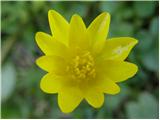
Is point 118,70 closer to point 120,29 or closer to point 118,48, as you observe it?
point 118,48

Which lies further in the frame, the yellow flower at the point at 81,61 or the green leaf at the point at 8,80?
the green leaf at the point at 8,80

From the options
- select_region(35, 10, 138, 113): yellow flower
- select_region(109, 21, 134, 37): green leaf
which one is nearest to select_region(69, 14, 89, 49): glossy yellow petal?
select_region(35, 10, 138, 113): yellow flower

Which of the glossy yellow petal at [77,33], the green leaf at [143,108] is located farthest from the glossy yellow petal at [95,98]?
the green leaf at [143,108]

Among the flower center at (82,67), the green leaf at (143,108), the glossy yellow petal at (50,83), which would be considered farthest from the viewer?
the green leaf at (143,108)

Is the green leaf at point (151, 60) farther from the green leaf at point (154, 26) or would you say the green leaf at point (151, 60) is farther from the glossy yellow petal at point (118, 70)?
the glossy yellow petal at point (118, 70)

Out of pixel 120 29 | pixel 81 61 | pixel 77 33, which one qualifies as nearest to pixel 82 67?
pixel 81 61
